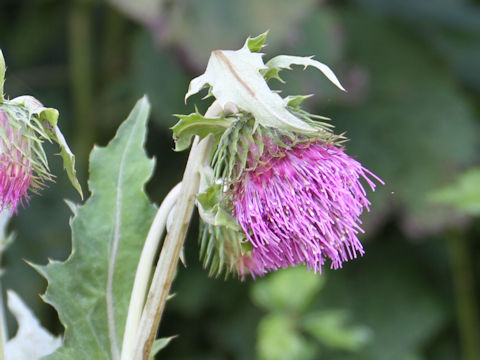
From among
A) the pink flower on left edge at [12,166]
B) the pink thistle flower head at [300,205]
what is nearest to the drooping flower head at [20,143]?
the pink flower on left edge at [12,166]

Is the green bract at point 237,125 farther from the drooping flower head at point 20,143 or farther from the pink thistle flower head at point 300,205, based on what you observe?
the drooping flower head at point 20,143

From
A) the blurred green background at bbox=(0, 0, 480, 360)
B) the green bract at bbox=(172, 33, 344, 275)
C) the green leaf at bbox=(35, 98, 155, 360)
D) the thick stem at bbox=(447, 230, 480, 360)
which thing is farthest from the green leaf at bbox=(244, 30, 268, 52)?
the thick stem at bbox=(447, 230, 480, 360)

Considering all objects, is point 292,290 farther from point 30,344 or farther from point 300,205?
point 300,205

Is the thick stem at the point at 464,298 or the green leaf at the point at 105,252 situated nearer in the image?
the green leaf at the point at 105,252

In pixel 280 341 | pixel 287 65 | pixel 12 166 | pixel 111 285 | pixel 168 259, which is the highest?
pixel 287 65

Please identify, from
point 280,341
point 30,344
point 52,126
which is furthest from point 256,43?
point 280,341

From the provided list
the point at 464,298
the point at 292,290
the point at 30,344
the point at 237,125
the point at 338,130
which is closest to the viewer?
the point at 237,125

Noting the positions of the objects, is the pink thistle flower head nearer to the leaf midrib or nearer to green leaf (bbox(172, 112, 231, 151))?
green leaf (bbox(172, 112, 231, 151))
